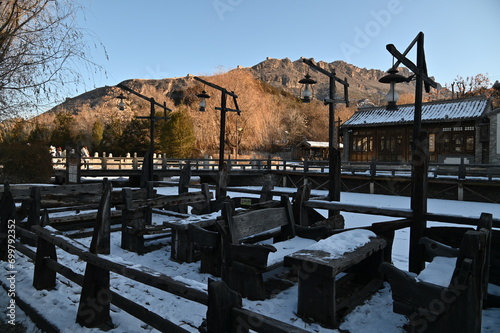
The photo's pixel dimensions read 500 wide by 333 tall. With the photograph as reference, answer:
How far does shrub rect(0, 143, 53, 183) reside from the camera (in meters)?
14.2

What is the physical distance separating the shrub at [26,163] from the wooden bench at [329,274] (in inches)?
576

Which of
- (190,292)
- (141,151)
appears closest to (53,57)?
(190,292)

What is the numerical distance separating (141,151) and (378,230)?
4002cm

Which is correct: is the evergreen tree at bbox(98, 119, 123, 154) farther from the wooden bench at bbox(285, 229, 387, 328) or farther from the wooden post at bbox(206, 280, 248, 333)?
the wooden post at bbox(206, 280, 248, 333)

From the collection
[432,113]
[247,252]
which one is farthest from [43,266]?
[432,113]

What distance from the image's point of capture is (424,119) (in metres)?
24.1

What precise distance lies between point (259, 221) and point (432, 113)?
2494 centimetres

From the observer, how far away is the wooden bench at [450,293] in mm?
2328

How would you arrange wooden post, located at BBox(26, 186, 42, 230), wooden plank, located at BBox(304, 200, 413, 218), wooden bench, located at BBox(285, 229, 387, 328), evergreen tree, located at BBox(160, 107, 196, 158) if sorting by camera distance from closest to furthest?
wooden bench, located at BBox(285, 229, 387, 328) < wooden plank, located at BBox(304, 200, 413, 218) < wooden post, located at BBox(26, 186, 42, 230) < evergreen tree, located at BBox(160, 107, 196, 158)

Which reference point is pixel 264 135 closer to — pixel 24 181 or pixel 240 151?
pixel 240 151

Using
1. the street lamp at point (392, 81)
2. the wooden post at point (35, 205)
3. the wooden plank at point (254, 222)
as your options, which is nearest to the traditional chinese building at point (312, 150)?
the street lamp at point (392, 81)

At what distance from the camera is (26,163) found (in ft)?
48.8

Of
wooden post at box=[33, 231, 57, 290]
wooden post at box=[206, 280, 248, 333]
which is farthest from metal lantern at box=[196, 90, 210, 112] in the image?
wooden post at box=[206, 280, 248, 333]

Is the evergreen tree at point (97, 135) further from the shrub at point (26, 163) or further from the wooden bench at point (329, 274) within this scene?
the wooden bench at point (329, 274)
